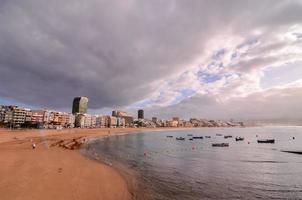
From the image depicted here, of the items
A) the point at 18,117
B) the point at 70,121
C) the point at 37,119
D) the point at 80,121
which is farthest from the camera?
the point at 80,121

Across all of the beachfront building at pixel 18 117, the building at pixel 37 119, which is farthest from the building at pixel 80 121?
the beachfront building at pixel 18 117

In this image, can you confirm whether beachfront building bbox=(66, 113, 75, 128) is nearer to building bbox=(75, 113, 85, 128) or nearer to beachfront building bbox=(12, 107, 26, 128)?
building bbox=(75, 113, 85, 128)

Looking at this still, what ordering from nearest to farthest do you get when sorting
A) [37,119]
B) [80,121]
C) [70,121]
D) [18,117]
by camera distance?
[18,117], [37,119], [70,121], [80,121]

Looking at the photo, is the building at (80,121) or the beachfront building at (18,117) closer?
the beachfront building at (18,117)

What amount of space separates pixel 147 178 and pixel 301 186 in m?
15.5

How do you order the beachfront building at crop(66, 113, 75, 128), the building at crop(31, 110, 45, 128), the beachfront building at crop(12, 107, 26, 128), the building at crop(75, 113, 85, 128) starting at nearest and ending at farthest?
the beachfront building at crop(12, 107, 26, 128) < the building at crop(31, 110, 45, 128) < the beachfront building at crop(66, 113, 75, 128) < the building at crop(75, 113, 85, 128)

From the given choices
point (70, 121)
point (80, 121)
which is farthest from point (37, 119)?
point (80, 121)

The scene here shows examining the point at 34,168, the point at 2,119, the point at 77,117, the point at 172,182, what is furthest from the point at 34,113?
the point at 172,182

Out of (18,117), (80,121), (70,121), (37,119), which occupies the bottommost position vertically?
(70,121)

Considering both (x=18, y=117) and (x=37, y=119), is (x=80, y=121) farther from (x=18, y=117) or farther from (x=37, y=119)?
(x=18, y=117)

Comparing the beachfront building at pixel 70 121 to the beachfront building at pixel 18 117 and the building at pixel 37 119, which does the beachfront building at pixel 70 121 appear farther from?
the beachfront building at pixel 18 117

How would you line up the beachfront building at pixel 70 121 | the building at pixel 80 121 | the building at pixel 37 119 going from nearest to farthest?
the building at pixel 37 119 → the beachfront building at pixel 70 121 → the building at pixel 80 121

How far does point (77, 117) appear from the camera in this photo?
19838 centimetres

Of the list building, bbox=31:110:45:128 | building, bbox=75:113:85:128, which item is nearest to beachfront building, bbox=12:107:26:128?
building, bbox=31:110:45:128
